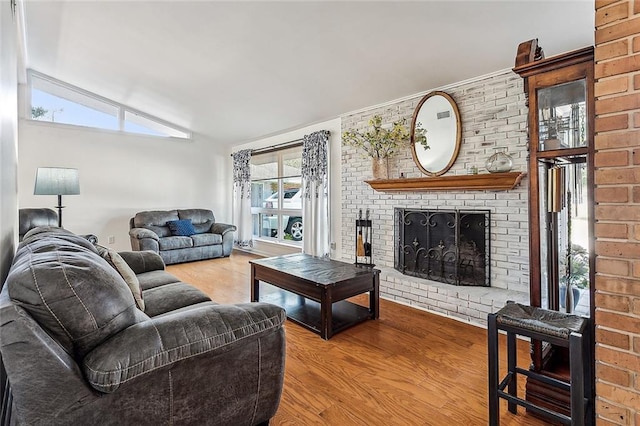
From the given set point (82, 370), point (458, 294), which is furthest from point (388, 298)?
point (82, 370)

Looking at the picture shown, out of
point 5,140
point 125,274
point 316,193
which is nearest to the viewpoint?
point 5,140

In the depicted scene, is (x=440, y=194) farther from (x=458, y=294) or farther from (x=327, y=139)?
(x=327, y=139)

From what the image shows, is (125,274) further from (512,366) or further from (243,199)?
(243,199)

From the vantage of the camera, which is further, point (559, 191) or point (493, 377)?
point (559, 191)

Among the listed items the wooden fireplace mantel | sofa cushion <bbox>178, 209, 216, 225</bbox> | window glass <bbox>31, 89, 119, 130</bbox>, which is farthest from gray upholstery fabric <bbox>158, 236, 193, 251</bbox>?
the wooden fireplace mantel

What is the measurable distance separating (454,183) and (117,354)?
9.99 ft

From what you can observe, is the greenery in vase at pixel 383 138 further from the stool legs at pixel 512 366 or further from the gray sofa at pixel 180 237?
the gray sofa at pixel 180 237

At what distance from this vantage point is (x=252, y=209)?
266 inches

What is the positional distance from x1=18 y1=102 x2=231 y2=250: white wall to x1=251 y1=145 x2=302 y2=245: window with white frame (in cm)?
123

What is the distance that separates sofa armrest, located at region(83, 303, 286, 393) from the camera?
1022 mm

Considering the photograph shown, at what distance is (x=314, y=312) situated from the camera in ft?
10.1

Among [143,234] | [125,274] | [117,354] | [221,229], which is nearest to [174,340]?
[117,354]

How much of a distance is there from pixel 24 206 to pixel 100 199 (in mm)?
1024

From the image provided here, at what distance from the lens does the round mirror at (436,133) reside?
3345 millimetres
